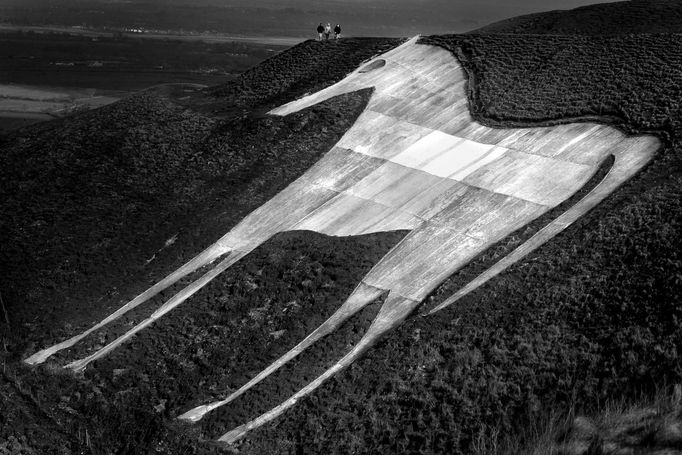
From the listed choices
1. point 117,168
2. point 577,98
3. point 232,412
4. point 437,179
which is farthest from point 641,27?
point 232,412

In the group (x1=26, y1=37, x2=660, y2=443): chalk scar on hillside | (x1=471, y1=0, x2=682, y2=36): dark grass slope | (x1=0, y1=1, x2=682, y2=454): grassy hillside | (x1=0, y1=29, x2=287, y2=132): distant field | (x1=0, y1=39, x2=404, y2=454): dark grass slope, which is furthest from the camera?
(x1=0, y1=29, x2=287, y2=132): distant field

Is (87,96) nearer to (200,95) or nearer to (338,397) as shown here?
(200,95)

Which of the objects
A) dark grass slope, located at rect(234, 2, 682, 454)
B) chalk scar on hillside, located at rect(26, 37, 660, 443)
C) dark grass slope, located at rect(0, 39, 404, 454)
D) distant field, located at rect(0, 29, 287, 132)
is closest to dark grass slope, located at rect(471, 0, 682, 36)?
dark grass slope, located at rect(0, 39, 404, 454)

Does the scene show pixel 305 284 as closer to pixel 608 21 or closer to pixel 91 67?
pixel 608 21

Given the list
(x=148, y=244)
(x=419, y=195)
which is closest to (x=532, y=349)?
(x=419, y=195)

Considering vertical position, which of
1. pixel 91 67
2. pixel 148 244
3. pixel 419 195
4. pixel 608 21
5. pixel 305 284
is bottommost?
pixel 91 67

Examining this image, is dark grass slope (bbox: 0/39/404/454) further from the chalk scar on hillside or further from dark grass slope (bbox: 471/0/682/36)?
dark grass slope (bbox: 471/0/682/36)
